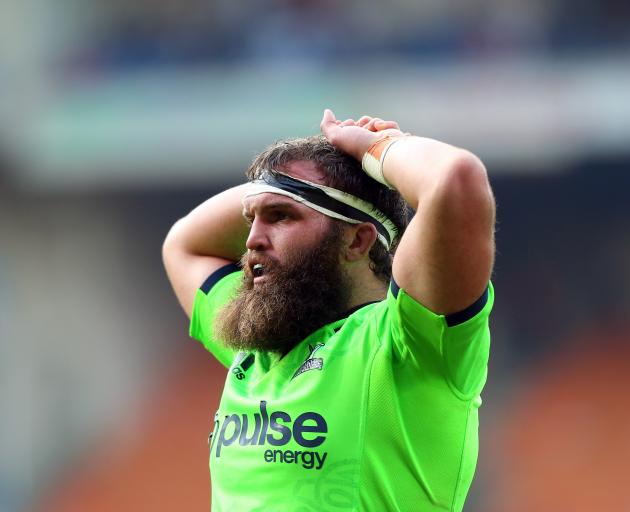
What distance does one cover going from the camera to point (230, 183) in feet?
51.2

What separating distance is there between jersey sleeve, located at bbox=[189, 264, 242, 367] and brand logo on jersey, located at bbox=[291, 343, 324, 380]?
1.87 feet

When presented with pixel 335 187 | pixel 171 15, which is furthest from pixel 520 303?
pixel 335 187

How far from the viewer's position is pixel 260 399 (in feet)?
11.5

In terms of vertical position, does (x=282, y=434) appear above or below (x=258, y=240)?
below

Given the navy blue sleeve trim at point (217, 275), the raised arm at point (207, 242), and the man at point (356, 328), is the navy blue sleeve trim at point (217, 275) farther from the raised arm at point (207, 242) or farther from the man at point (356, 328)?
the man at point (356, 328)

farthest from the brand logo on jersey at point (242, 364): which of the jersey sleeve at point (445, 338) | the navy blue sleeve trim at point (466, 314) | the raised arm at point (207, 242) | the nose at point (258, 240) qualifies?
the navy blue sleeve trim at point (466, 314)

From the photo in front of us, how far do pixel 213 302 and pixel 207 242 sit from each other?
0.32 meters

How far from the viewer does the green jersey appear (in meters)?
3.21

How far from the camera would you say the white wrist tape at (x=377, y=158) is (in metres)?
3.39

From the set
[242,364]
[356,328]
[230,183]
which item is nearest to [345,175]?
[356,328]

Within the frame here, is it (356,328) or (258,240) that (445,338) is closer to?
(356,328)

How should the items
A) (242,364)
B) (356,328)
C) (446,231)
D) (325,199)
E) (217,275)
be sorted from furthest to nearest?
(217,275) < (242,364) < (325,199) < (356,328) < (446,231)

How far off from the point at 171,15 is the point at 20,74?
2.27m

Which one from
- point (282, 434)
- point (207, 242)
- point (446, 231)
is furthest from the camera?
point (207, 242)
